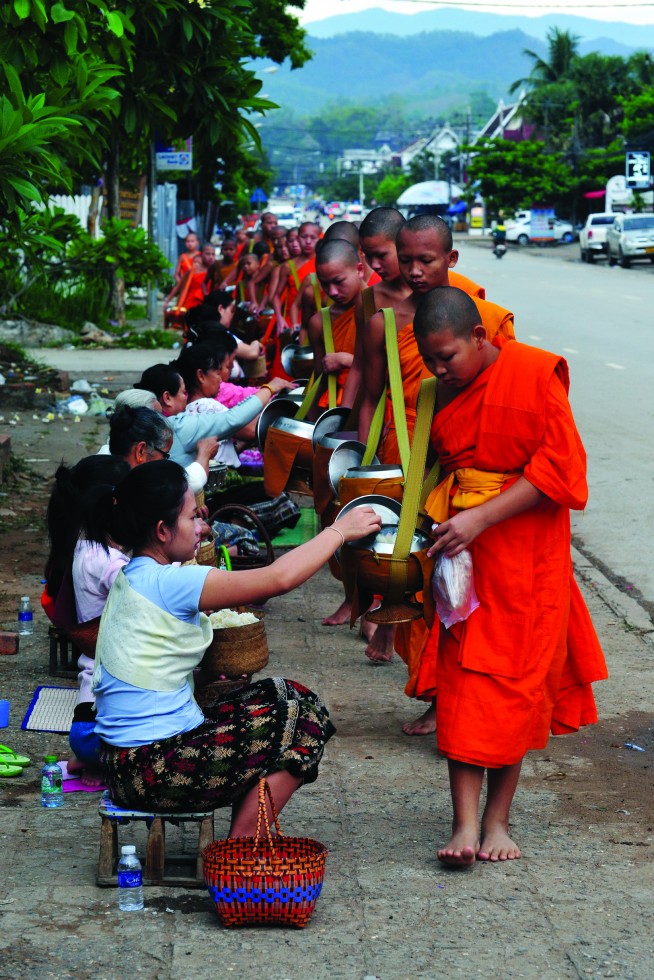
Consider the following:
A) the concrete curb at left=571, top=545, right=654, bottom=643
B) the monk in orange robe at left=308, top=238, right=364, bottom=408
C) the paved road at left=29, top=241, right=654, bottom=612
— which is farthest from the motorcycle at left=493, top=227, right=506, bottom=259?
the monk in orange robe at left=308, top=238, right=364, bottom=408

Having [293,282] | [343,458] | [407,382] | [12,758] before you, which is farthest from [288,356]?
[293,282]

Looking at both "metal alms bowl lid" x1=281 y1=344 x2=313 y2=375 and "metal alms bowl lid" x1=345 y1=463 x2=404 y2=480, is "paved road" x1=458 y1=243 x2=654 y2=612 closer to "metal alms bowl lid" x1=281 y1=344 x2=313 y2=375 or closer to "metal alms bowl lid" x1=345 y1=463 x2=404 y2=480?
"metal alms bowl lid" x1=281 y1=344 x2=313 y2=375

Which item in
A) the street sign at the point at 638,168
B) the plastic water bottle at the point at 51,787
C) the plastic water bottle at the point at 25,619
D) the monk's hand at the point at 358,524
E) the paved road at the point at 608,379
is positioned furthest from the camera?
the street sign at the point at 638,168

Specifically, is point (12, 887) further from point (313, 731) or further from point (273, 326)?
point (273, 326)

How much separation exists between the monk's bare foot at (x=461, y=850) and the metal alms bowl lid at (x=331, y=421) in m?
2.28

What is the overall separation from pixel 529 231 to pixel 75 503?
190 feet

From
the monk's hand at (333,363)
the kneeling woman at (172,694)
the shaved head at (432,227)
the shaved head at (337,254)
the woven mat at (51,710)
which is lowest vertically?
the woven mat at (51,710)

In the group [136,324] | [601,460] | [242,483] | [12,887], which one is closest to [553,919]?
[12,887]

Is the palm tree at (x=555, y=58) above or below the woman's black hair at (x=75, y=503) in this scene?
above

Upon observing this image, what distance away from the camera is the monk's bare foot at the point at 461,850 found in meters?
3.89

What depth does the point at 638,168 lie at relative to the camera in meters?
51.7

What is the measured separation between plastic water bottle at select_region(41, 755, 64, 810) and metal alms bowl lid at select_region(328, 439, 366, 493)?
1.48 metres

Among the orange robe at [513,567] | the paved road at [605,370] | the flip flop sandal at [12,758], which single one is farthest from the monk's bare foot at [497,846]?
the paved road at [605,370]

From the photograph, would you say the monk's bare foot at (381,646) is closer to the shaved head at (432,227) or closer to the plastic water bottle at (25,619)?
the plastic water bottle at (25,619)
